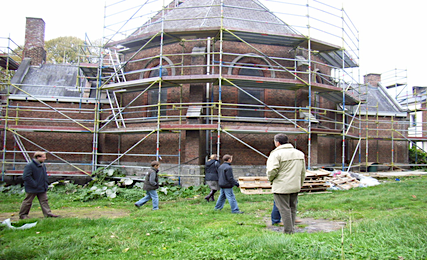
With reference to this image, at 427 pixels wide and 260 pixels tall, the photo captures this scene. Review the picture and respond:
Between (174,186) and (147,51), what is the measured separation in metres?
7.65

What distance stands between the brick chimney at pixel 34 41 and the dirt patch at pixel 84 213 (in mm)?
13947

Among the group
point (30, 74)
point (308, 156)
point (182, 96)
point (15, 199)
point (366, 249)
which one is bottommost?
point (15, 199)

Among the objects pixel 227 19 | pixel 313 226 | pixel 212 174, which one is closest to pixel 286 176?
pixel 313 226

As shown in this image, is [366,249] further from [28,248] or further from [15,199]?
[15,199]

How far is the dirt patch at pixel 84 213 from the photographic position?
8.75 meters

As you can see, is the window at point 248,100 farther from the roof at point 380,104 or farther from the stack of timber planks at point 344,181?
the roof at point 380,104

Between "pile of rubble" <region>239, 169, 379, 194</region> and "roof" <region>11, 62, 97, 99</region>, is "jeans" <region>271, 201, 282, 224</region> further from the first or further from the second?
"roof" <region>11, 62, 97, 99</region>

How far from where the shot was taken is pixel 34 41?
68.1ft

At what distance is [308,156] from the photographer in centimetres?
1400

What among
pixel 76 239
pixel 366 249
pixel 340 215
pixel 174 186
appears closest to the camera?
pixel 366 249

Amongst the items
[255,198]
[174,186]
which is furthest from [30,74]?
[255,198]

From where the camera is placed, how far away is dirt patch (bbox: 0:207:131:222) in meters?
8.75

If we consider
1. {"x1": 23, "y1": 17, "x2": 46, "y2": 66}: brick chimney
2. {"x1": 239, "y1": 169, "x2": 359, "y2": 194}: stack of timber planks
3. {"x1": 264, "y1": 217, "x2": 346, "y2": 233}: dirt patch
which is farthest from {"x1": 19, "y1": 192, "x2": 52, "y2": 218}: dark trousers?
{"x1": 23, "y1": 17, "x2": 46, "y2": 66}: brick chimney

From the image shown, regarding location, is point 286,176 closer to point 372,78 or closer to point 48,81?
point 48,81
